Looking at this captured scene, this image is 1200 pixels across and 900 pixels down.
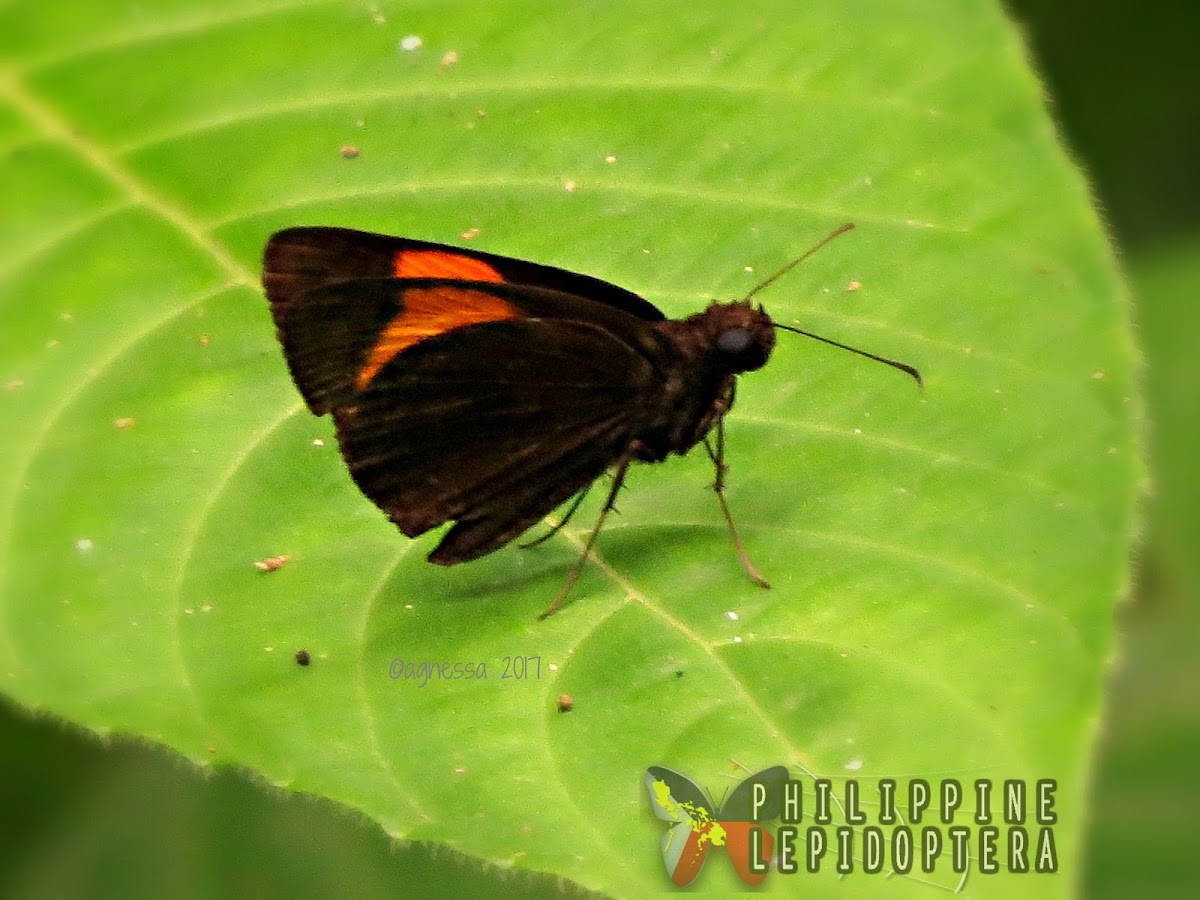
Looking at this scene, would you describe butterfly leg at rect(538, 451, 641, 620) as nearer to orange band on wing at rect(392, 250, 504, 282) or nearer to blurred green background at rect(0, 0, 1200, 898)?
orange band on wing at rect(392, 250, 504, 282)

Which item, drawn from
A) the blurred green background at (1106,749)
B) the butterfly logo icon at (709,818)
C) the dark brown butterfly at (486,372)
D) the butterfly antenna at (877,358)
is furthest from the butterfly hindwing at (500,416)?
the blurred green background at (1106,749)

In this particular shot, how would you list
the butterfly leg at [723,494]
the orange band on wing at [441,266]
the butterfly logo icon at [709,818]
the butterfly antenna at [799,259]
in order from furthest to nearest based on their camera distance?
1. the butterfly antenna at [799,259]
2. the orange band on wing at [441,266]
3. the butterfly leg at [723,494]
4. the butterfly logo icon at [709,818]

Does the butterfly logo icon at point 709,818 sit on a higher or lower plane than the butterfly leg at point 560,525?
higher

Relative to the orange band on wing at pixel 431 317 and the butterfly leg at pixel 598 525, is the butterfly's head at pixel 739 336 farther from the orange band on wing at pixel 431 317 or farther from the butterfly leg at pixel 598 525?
the orange band on wing at pixel 431 317

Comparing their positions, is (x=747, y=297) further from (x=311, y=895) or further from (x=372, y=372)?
(x=311, y=895)

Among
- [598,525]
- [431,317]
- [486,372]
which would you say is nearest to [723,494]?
[598,525]

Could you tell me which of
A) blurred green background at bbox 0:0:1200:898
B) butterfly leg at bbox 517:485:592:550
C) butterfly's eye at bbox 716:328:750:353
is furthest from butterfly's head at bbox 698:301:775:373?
blurred green background at bbox 0:0:1200:898
